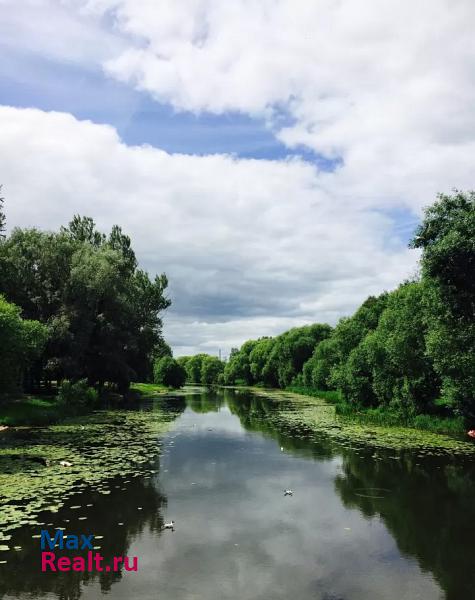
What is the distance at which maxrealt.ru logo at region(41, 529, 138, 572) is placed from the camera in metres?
11.1

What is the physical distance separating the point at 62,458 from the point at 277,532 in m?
12.2

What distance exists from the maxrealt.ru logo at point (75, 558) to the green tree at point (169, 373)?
89824 mm

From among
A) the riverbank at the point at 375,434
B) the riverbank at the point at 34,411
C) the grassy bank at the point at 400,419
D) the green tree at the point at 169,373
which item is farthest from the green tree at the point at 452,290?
the green tree at the point at 169,373

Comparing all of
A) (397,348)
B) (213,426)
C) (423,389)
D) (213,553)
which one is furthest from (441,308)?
(213,553)

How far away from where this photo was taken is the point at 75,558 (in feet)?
38.0

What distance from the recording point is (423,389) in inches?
1502

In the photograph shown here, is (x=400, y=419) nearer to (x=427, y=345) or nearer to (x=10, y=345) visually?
(x=427, y=345)

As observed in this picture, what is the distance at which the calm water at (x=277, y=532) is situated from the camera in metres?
10.3

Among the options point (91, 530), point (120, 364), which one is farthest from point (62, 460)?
point (120, 364)

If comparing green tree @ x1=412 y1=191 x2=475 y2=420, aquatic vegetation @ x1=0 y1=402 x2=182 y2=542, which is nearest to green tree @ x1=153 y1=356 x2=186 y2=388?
aquatic vegetation @ x1=0 y1=402 x2=182 y2=542

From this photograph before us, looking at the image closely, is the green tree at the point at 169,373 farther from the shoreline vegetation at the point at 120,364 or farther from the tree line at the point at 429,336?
the tree line at the point at 429,336

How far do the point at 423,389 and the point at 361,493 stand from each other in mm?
22350

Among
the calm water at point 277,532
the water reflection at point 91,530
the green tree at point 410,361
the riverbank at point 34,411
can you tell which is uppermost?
the green tree at point 410,361

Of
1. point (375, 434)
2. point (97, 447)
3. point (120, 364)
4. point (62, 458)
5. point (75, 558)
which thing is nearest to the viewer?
point (75, 558)
